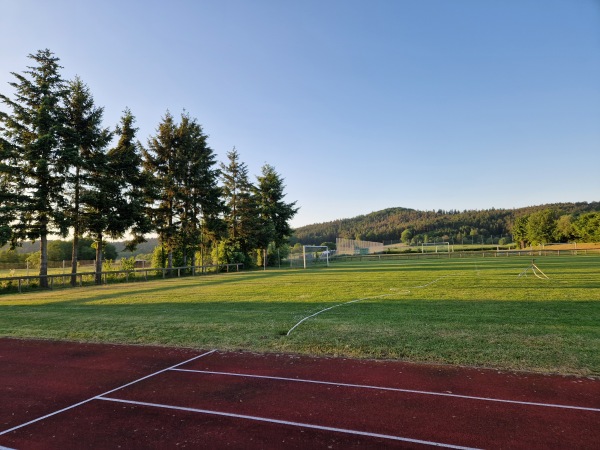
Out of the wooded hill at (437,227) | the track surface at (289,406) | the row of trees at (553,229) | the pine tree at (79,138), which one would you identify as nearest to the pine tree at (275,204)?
the pine tree at (79,138)

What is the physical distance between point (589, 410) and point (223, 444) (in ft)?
14.6

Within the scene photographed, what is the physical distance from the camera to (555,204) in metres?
140

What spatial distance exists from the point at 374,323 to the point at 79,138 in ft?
78.2

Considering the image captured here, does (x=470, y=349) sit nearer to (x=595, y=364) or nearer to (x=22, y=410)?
(x=595, y=364)

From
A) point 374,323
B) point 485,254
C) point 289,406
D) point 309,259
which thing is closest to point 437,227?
point 485,254

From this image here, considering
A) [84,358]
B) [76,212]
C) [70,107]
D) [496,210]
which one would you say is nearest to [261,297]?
[84,358]

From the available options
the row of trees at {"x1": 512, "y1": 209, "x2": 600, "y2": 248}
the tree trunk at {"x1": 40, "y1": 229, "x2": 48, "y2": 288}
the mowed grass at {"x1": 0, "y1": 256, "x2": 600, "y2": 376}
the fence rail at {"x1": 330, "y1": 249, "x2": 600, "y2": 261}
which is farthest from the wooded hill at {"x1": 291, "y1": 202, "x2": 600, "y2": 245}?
the mowed grass at {"x1": 0, "y1": 256, "x2": 600, "y2": 376}

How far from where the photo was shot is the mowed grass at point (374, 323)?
702 centimetres

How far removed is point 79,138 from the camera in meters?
24.3

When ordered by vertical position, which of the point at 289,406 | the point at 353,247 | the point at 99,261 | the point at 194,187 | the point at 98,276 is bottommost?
the point at 289,406

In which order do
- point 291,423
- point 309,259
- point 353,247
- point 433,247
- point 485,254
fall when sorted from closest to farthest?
point 291,423 → point 309,259 → point 485,254 → point 353,247 → point 433,247

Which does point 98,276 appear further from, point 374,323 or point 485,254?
point 485,254

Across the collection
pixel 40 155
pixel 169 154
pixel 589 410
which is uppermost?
pixel 169 154

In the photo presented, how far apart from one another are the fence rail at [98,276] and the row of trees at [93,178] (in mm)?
1043
